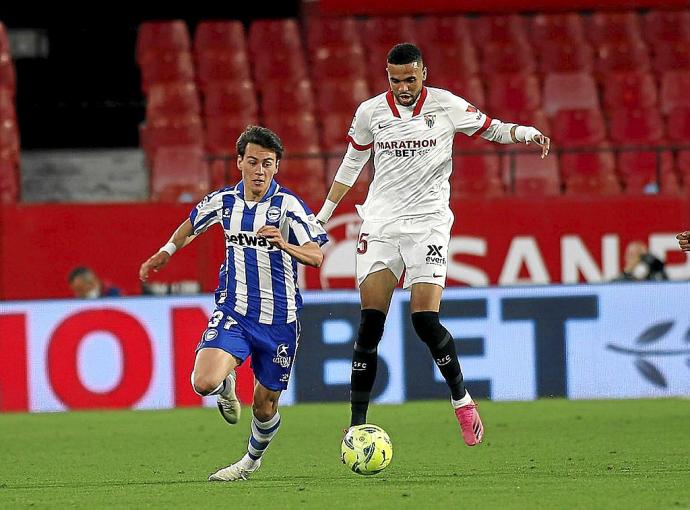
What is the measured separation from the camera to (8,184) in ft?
48.5

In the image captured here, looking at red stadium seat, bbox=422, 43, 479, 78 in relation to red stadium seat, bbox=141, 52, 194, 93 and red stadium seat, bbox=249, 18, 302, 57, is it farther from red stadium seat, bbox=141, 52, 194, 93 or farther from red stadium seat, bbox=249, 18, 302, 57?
red stadium seat, bbox=141, 52, 194, 93

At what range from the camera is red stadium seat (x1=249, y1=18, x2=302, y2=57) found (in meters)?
16.7

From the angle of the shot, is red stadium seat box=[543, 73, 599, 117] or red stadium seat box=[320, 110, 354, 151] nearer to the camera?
red stadium seat box=[320, 110, 354, 151]

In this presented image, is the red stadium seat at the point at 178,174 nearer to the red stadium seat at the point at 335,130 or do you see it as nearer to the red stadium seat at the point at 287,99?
the red stadium seat at the point at 287,99

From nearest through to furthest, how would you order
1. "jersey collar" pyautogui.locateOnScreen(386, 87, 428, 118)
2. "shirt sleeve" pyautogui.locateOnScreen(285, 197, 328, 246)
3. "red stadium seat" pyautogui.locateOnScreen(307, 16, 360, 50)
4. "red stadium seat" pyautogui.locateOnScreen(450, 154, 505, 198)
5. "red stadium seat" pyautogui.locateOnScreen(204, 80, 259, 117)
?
"shirt sleeve" pyautogui.locateOnScreen(285, 197, 328, 246) → "jersey collar" pyautogui.locateOnScreen(386, 87, 428, 118) → "red stadium seat" pyautogui.locateOnScreen(450, 154, 505, 198) → "red stadium seat" pyautogui.locateOnScreen(204, 80, 259, 117) → "red stadium seat" pyautogui.locateOnScreen(307, 16, 360, 50)

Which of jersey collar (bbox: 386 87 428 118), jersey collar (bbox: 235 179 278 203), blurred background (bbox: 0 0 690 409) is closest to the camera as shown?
jersey collar (bbox: 235 179 278 203)

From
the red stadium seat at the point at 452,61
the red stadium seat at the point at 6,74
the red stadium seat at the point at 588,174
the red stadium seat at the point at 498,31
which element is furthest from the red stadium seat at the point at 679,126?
the red stadium seat at the point at 6,74

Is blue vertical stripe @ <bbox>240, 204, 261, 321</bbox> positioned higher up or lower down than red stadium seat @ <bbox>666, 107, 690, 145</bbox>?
lower down

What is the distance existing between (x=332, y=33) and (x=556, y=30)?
272 centimetres

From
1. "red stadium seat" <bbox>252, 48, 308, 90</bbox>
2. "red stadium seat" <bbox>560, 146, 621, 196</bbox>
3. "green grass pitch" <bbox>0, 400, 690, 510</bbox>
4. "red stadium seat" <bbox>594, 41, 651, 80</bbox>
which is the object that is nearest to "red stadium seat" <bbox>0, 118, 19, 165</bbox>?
"red stadium seat" <bbox>252, 48, 308, 90</bbox>

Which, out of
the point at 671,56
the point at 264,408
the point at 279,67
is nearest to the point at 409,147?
the point at 264,408

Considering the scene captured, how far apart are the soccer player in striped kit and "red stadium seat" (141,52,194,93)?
364 inches

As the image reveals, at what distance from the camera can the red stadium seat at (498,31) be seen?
17.2 meters

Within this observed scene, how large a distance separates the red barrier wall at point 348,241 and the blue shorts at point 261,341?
724 cm
